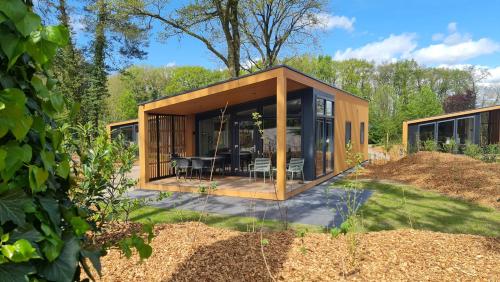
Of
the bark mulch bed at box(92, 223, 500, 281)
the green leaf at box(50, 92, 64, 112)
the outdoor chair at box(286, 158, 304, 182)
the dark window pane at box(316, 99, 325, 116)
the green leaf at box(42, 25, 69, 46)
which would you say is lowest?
the bark mulch bed at box(92, 223, 500, 281)

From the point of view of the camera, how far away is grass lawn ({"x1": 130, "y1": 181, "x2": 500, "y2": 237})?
231 inches

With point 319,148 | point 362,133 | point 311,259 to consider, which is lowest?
point 311,259

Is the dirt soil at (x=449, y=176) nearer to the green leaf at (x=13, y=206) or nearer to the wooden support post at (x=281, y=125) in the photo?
the wooden support post at (x=281, y=125)

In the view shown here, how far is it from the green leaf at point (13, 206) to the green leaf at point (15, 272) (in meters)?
0.12

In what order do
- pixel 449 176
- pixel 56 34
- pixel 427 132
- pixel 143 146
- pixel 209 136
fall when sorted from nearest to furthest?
1. pixel 56 34
2. pixel 143 146
3. pixel 449 176
4. pixel 209 136
5. pixel 427 132

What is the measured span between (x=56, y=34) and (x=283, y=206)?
7.02 m

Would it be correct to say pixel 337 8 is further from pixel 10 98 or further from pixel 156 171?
pixel 10 98

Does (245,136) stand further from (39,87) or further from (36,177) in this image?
(36,177)

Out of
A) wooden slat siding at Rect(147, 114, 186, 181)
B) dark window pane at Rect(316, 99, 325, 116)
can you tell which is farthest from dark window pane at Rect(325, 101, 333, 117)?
wooden slat siding at Rect(147, 114, 186, 181)

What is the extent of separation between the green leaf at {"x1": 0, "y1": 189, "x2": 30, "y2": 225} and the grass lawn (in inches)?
176

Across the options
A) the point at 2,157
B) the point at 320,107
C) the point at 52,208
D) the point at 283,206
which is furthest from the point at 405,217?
the point at 2,157

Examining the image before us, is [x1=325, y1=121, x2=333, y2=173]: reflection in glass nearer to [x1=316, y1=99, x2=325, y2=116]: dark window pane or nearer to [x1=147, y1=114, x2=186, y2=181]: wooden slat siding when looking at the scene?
[x1=316, y1=99, x2=325, y2=116]: dark window pane

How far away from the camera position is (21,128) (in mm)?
931

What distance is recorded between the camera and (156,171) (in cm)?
1188
